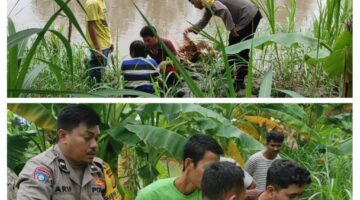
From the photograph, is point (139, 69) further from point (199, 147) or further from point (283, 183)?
point (283, 183)

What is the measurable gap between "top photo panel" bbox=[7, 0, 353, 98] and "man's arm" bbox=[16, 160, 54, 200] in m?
0.34

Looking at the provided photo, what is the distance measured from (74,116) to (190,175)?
0.31 m

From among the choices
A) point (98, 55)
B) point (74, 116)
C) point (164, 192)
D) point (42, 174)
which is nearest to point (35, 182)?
point (42, 174)

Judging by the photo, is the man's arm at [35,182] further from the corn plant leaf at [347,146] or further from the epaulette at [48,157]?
the corn plant leaf at [347,146]

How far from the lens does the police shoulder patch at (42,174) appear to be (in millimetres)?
1968

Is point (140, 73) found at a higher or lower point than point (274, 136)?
higher

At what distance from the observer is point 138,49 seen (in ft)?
7.66

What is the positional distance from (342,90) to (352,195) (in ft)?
1.06

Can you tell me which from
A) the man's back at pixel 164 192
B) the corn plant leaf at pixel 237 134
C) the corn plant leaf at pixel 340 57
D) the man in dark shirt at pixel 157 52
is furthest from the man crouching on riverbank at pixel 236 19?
the man's back at pixel 164 192

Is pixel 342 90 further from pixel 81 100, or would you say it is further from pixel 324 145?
pixel 81 100

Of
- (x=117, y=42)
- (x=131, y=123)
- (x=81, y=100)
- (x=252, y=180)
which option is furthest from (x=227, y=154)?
(x=117, y=42)

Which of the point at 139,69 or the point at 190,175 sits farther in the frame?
the point at 139,69

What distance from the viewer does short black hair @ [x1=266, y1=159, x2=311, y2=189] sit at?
2.04m

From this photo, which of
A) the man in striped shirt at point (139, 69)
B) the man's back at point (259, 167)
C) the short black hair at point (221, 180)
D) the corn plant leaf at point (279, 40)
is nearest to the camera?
the short black hair at point (221, 180)
